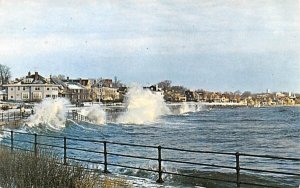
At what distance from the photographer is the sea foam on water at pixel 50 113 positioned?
105ft

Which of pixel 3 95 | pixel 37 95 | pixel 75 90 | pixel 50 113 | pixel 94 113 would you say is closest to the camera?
pixel 37 95

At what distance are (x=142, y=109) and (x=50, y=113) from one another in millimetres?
23631

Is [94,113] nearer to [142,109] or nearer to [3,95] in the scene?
[3,95]

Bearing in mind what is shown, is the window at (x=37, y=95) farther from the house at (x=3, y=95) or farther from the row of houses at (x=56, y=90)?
the house at (x=3, y=95)

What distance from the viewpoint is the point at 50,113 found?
3316 centimetres

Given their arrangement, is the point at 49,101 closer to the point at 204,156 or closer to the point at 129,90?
the point at 129,90

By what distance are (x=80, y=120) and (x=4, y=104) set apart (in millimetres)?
8086

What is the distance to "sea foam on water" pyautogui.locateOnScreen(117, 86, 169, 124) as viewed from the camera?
164 feet

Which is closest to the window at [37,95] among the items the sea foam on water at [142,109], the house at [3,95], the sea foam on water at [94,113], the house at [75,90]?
the house at [75,90]

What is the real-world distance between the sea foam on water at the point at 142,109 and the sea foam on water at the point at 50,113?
13283 millimetres

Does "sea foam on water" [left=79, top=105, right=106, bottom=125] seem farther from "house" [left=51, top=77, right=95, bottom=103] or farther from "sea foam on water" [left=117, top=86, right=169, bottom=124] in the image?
"sea foam on water" [left=117, top=86, right=169, bottom=124]

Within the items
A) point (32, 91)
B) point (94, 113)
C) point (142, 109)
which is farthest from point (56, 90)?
point (142, 109)

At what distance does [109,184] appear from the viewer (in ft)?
26.9

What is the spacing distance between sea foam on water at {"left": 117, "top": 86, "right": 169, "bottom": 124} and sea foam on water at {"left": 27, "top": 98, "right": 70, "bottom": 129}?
43.6 feet
